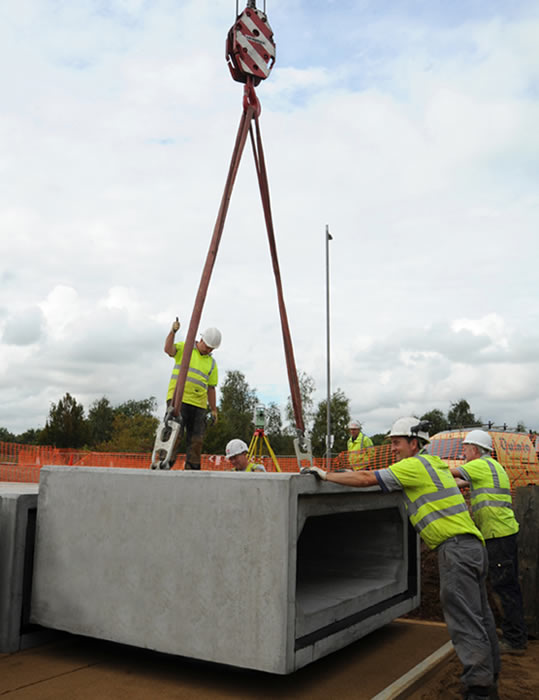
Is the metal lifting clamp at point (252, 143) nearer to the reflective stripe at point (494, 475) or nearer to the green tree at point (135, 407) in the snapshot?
the reflective stripe at point (494, 475)

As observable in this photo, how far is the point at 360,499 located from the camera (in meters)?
4.93

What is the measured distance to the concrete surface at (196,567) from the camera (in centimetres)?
376

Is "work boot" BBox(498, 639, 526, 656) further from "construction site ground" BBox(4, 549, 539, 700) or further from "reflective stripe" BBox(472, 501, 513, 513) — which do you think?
"reflective stripe" BBox(472, 501, 513, 513)

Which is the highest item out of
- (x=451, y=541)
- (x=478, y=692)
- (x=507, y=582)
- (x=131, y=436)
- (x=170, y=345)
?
(x=170, y=345)

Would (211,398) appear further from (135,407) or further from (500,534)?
(135,407)

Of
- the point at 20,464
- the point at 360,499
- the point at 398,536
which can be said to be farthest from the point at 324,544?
the point at 20,464

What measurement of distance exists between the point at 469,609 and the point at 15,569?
3406 millimetres

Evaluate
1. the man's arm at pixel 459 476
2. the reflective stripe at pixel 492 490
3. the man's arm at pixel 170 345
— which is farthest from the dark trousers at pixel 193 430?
the reflective stripe at pixel 492 490

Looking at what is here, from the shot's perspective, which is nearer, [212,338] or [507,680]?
[507,680]

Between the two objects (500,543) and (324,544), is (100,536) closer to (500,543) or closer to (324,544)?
(324,544)

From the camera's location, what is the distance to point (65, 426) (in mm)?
57219

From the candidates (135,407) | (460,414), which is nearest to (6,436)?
(135,407)

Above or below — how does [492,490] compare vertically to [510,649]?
above

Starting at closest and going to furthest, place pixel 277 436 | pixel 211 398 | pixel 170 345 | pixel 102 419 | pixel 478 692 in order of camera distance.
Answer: pixel 478 692 < pixel 170 345 < pixel 211 398 < pixel 277 436 < pixel 102 419
